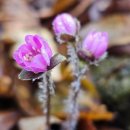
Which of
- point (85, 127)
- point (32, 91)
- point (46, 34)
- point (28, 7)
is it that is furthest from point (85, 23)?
point (85, 127)

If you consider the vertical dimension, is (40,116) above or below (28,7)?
below

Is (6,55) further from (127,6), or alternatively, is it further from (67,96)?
(127,6)

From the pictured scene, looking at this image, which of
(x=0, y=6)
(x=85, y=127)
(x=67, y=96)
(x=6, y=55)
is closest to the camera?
(x=85, y=127)

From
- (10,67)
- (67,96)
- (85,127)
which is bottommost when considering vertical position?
(85,127)

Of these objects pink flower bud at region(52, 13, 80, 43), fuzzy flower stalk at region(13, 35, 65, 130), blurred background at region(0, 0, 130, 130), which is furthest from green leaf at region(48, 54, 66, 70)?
blurred background at region(0, 0, 130, 130)

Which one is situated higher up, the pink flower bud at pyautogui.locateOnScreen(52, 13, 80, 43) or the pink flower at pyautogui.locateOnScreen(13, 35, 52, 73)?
the pink flower bud at pyautogui.locateOnScreen(52, 13, 80, 43)

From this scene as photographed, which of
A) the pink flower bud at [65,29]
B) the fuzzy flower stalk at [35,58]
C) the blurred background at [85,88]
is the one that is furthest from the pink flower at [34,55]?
the blurred background at [85,88]

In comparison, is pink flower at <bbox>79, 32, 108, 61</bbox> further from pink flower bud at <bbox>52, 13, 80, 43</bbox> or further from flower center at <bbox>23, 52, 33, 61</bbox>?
flower center at <bbox>23, 52, 33, 61</bbox>

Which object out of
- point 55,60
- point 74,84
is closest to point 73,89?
point 74,84
